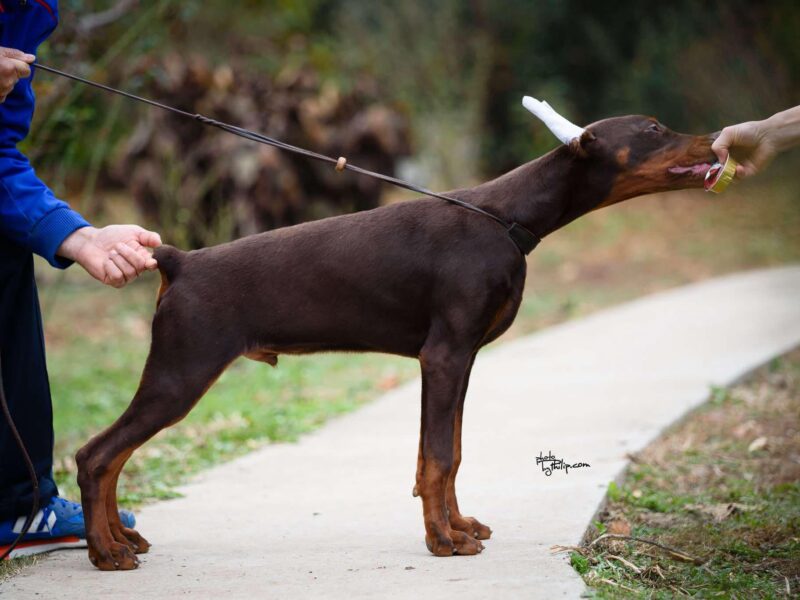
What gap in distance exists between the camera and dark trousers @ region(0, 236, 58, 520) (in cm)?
378

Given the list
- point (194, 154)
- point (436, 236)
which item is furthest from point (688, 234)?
point (436, 236)

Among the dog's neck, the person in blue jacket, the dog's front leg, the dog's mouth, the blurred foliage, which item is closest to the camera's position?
the person in blue jacket

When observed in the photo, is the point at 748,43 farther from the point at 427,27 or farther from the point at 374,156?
the point at 374,156

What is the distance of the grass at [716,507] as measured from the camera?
348 centimetres

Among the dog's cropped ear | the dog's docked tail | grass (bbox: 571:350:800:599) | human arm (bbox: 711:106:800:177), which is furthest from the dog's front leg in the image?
human arm (bbox: 711:106:800:177)

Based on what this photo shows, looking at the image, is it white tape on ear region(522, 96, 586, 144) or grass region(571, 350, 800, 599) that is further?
white tape on ear region(522, 96, 586, 144)

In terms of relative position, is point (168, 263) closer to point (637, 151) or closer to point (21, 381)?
point (21, 381)

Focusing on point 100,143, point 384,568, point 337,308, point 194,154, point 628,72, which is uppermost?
point 628,72

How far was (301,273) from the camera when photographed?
3738 mm

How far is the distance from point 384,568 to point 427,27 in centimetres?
1439

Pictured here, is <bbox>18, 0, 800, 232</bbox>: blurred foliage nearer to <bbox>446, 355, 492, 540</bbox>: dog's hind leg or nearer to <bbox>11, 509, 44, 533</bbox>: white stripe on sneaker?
<bbox>11, 509, 44, 533</bbox>: white stripe on sneaker

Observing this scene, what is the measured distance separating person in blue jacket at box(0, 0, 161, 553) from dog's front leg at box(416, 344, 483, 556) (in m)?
1.03

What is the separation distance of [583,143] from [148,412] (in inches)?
70.6

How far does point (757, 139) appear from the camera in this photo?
3.68 meters
